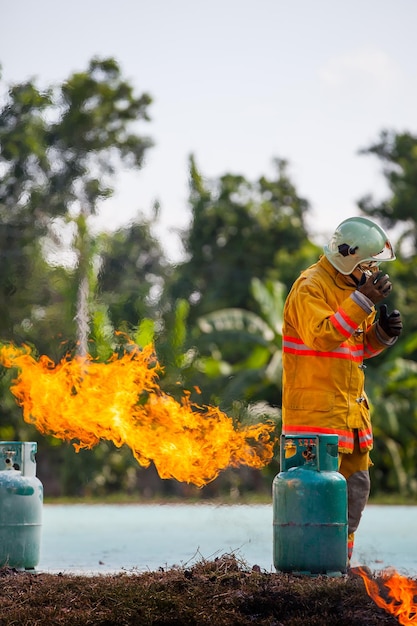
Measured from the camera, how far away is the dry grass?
519cm

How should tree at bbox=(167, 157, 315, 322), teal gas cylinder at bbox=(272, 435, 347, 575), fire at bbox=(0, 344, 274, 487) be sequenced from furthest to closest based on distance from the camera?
tree at bbox=(167, 157, 315, 322) → fire at bbox=(0, 344, 274, 487) → teal gas cylinder at bbox=(272, 435, 347, 575)

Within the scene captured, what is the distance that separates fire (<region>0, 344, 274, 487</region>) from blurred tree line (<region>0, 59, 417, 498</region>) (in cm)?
596

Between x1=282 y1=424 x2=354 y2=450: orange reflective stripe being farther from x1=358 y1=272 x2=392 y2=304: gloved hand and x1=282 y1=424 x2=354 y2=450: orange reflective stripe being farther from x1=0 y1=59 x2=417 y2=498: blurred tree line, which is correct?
x1=0 y1=59 x2=417 y2=498: blurred tree line

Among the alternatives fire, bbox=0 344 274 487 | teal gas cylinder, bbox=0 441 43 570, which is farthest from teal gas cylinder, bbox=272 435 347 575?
teal gas cylinder, bbox=0 441 43 570

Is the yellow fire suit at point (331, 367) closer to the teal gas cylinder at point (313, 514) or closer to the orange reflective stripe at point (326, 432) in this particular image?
the orange reflective stripe at point (326, 432)

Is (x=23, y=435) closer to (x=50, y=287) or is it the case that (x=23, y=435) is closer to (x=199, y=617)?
(x=50, y=287)

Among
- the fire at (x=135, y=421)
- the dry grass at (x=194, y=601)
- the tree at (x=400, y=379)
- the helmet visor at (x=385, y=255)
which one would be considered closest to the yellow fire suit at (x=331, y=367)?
the helmet visor at (x=385, y=255)

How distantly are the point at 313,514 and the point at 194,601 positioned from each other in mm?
1001

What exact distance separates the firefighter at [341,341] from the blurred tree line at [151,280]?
696 cm

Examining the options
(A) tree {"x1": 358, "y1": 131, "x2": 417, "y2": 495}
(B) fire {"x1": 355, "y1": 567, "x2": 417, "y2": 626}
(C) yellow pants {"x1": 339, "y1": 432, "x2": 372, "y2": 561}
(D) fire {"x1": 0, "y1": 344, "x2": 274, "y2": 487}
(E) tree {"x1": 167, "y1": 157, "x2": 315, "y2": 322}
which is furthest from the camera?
(E) tree {"x1": 167, "y1": 157, "x2": 315, "y2": 322}

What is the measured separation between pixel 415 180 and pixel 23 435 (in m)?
11.7

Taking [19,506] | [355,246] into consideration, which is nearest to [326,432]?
[355,246]

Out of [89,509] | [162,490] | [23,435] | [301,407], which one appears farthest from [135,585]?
[162,490]

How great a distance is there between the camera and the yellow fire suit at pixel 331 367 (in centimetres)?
623
